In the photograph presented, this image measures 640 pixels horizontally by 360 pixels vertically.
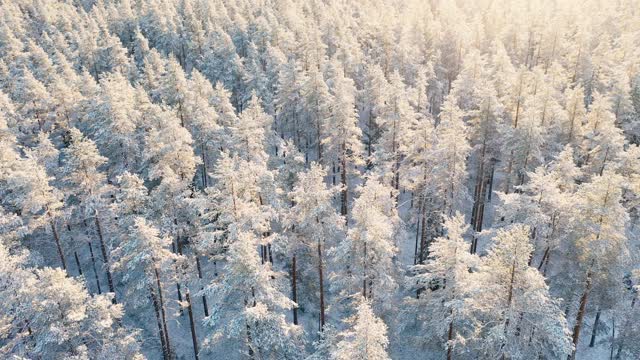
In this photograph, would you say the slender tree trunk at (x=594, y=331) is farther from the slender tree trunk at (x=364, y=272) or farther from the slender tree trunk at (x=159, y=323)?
the slender tree trunk at (x=159, y=323)

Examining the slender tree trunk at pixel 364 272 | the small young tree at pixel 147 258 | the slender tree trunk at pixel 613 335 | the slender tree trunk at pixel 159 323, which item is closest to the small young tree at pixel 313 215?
the slender tree trunk at pixel 364 272

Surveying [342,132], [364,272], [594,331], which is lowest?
[594,331]

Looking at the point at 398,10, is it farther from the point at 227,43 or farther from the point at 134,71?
the point at 134,71

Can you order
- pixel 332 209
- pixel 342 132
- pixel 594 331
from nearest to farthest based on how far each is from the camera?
pixel 332 209 → pixel 594 331 → pixel 342 132

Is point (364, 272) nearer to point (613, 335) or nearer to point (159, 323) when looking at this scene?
point (159, 323)

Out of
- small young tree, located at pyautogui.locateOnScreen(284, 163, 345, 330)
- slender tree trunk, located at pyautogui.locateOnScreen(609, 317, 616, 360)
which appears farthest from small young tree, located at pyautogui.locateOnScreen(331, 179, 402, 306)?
slender tree trunk, located at pyautogui.locateOnScreen(609, 317, 616, 360)

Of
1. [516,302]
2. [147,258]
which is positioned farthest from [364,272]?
[147,258]

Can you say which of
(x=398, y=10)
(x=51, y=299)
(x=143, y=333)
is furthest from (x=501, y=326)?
(x=398, y=10)

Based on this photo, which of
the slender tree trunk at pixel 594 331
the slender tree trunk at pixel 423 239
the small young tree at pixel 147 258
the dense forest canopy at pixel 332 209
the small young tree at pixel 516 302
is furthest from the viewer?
the slender tree trunk at pixel 423 239
